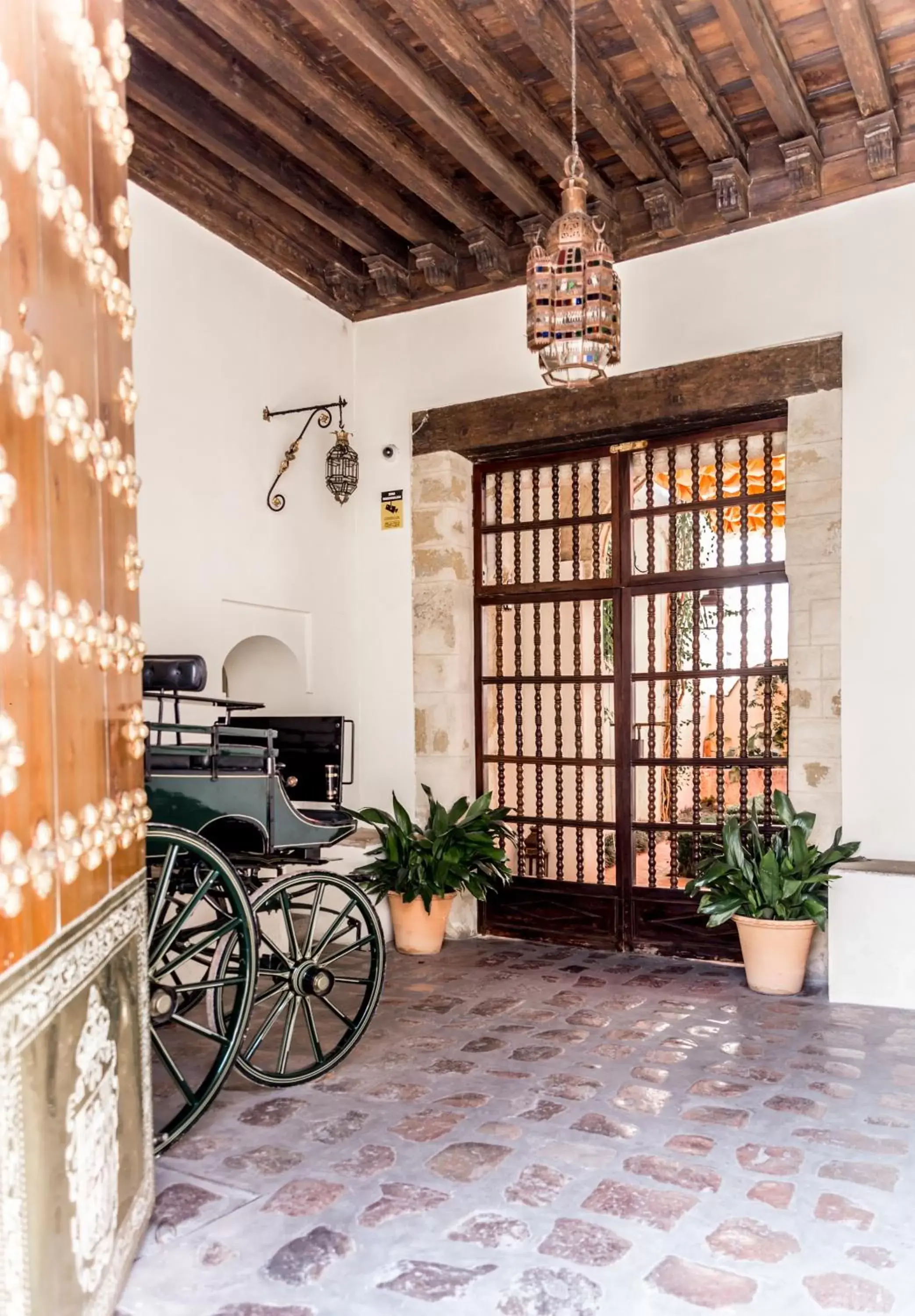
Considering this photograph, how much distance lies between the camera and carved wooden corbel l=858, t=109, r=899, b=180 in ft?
14.5

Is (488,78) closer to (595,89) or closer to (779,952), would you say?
(595,89)

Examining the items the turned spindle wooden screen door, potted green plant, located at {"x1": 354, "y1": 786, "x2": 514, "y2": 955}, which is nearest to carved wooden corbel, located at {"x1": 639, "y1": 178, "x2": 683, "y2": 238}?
the turned spindle wooden screen door

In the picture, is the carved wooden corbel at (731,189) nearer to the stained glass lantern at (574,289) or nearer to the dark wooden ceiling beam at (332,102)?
the dark wooden ceiling beam at (332,102)

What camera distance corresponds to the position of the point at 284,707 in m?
5.69

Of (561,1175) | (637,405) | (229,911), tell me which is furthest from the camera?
(637,405)

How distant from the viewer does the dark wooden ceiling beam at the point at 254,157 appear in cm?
420

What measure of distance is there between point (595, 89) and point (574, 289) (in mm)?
1364

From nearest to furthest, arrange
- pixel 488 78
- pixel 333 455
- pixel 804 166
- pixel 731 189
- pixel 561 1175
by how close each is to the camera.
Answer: pixel 561 1175 < pixel 488 78 < pixel 804 166 < pixel 731 189 < pixel 333 455

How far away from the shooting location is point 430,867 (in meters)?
5.36

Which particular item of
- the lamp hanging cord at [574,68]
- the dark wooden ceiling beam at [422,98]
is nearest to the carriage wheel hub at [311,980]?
the lamp hanging cord at [574,68]

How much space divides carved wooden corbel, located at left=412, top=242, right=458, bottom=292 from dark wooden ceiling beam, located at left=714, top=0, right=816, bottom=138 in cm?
187

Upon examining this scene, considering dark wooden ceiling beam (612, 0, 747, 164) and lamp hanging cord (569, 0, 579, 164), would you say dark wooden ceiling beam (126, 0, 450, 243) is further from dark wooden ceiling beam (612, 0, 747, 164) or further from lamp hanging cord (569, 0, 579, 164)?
dark wooden ceiling beam (612, 0, 747, 164)

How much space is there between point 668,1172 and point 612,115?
4.14 m

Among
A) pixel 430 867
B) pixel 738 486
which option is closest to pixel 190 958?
pixel 430 867
